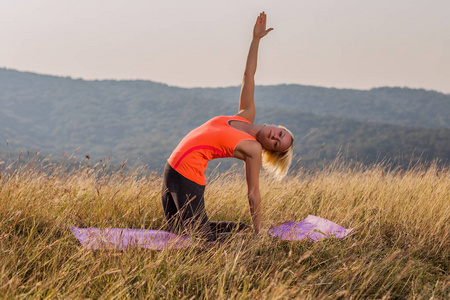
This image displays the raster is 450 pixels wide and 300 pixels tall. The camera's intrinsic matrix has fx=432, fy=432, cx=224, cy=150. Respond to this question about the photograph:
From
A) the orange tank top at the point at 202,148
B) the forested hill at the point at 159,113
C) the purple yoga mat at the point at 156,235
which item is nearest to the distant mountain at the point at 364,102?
the forested hill at the point at 159,113

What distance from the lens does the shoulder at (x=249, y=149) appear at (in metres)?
3.46

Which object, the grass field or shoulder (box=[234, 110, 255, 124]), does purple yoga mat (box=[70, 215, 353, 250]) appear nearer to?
the grass field

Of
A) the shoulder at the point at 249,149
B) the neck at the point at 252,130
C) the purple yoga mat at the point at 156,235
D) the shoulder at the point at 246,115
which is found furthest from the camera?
the shoulder at the point at 246,115

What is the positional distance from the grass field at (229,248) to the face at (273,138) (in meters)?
0.77

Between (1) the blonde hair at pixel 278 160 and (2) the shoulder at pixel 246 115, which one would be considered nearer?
(1) the blonde hair at pixel 278 160

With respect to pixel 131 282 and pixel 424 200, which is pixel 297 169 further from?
pixel 131 282

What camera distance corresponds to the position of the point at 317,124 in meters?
119

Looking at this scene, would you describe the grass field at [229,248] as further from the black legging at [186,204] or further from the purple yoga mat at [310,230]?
the black legging at [186,204]

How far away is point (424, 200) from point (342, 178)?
168 cm

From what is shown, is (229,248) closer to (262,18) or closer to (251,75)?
(251,75)

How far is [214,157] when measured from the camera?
3658mm

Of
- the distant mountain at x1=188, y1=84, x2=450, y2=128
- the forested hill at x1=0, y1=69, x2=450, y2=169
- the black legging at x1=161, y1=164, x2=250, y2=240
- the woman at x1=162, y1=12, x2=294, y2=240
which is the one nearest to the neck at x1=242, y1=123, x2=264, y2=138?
the woman at x1=162, y1=12, x2=294, y2=240

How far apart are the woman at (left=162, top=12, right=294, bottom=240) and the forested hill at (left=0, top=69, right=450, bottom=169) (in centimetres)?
9046

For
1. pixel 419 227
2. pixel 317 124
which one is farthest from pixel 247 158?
pixel 317 124
